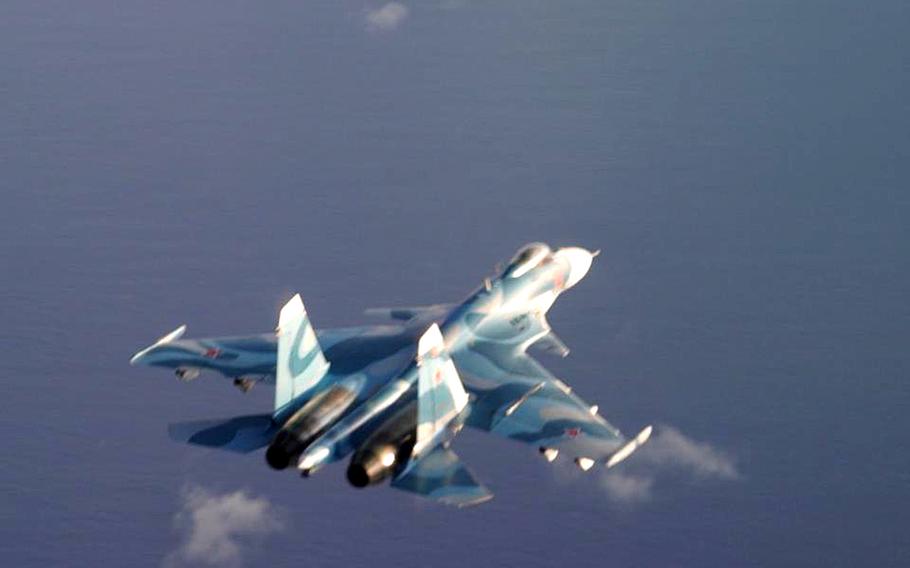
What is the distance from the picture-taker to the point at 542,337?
6550 centimetres

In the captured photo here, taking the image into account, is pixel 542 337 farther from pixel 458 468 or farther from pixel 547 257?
pixel 458 468

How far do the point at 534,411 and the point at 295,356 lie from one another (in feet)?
27.5

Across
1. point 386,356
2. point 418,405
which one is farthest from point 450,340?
point 418,405

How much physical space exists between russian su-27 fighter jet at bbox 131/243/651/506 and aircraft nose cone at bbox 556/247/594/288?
3.92 ft

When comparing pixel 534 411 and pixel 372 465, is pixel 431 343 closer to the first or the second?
pixel 372 465

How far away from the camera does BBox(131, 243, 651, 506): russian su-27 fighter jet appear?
182ft

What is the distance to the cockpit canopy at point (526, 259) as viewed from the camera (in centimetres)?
6638

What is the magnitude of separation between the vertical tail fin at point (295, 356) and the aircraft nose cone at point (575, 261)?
45.2ft

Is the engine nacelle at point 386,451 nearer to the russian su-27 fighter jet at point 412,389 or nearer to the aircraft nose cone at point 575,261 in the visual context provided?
the russian su-27 fighter jet at point 412,389

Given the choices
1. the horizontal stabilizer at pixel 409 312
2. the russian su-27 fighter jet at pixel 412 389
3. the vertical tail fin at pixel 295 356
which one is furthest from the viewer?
the horizontal stabilizer at pixel 409 312

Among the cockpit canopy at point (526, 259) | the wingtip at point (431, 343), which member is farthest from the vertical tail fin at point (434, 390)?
the cockpit canopy at point (526, 259)

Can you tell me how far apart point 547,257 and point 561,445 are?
1169cm

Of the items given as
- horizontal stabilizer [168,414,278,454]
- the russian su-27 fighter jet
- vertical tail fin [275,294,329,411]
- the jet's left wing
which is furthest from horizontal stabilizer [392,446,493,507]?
horizontal stabilizer [168,414,278,454]

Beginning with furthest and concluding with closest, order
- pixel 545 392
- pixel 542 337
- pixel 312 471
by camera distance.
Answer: pixel 542 337 → pixel 545 392 → pixel 312 471
